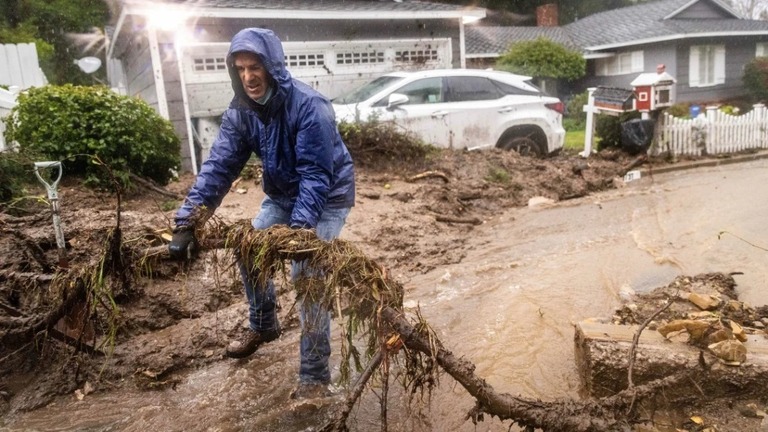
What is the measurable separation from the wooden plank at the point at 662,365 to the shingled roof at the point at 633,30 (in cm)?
1895

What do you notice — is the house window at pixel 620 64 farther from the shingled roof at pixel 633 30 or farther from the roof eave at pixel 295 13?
the roof eave at pixel 295 13

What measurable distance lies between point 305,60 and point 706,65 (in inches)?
685

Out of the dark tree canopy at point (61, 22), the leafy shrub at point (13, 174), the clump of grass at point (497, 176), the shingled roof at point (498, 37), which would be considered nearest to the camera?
the leafy shrub at point (13, 174)

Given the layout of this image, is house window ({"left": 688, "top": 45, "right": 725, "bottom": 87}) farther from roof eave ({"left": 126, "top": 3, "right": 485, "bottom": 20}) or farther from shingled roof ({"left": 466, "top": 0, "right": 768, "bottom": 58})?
roof eave ({"left": 126, "top": 3, "right": 485, "bottom": 20})

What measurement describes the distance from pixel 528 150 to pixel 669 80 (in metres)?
2.86

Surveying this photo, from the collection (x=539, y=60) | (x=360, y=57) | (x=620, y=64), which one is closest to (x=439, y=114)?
(x=360, y=57)

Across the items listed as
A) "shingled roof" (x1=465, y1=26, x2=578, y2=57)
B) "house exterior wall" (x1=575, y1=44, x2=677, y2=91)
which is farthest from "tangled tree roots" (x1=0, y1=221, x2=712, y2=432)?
"house exterior wall" (x1=575, y1=44, x2=677, y2=91)

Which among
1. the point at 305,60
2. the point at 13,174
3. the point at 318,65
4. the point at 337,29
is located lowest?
the point at 13,174

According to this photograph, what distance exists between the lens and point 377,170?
8.86m

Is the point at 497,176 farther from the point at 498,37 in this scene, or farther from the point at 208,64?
the point at 498,37

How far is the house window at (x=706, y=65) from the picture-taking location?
68.5 feet

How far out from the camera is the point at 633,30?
21.8m

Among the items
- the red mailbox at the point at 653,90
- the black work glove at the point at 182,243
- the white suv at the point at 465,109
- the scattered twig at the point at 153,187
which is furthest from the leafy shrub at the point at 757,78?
the black work glove at the point at 182,243

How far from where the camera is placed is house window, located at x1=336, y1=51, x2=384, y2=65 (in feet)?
37.9
